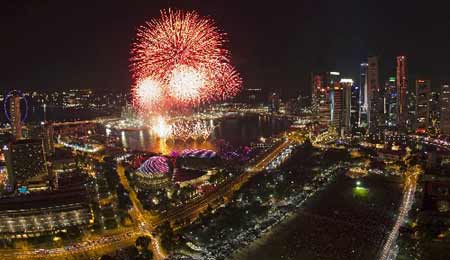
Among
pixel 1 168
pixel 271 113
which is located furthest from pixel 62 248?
pixel 271 113

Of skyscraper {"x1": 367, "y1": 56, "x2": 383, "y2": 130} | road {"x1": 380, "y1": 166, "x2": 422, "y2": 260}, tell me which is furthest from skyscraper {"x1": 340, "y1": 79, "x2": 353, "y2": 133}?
road {"x1": 380, "y1": 166, "x2": 422, "y2": 260}

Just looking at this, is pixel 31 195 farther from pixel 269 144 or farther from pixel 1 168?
pixel 269 144

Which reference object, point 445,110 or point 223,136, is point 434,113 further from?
point 223,136

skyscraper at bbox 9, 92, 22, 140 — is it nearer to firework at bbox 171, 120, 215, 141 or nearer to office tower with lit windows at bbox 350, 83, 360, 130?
firework at bbox 171, 120, 215, 141

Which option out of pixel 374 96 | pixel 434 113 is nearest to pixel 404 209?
pixel 434 113

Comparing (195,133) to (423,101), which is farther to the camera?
(195,133)

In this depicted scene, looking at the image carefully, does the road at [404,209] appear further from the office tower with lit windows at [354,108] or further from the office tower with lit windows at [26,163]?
the office tower with lit windows at [26,163]

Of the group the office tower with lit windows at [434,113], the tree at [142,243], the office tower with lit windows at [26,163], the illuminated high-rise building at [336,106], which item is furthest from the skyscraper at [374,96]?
the tree at [142,243]
